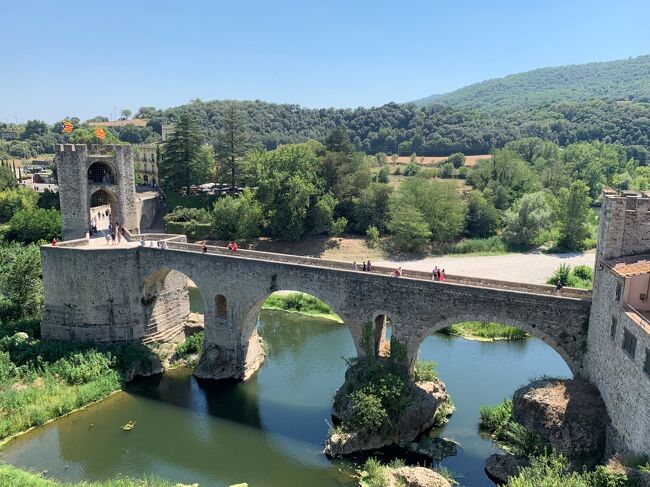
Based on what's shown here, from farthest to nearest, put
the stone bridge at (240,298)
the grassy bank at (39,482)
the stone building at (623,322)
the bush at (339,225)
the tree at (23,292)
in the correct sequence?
1. the bush at (339,225)
2. the tree at (23,292)
3. the stone bridge at (240,298)
4. the grassy bank at (39,482)
5. the stone building at (623,322)

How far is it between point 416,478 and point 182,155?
4535 cm

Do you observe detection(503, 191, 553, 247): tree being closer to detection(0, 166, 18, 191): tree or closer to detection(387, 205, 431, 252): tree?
detection(387, 205, 431, 252): tree

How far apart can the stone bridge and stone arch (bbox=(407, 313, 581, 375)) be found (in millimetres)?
37

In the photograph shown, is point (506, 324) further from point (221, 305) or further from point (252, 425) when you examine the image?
point (221, 305)

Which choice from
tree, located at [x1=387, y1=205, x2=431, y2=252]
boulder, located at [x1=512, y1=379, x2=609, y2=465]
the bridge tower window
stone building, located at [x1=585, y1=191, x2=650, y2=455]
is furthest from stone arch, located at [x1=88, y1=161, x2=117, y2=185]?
stone building, located at [x1=585, y1=191, x2=650, y2=455]

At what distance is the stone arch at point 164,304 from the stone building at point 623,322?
60.5 feet

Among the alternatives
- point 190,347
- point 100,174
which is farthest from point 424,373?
point 100,174

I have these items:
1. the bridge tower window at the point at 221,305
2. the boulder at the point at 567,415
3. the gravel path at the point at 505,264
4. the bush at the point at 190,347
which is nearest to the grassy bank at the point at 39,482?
the bridge tower window at the point at 221,305

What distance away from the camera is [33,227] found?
159 feet

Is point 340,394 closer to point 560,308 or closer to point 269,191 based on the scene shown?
point 560,308

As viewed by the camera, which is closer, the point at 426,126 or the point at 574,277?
the point at 574,277

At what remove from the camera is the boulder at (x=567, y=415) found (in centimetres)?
1659

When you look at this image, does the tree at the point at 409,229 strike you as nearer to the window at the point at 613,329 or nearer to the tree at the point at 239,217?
the tree at the point at 239,217

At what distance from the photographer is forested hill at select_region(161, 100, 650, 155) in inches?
4055
